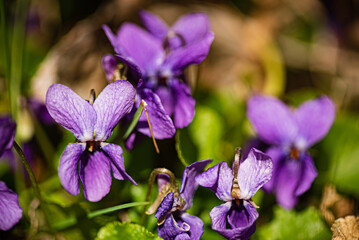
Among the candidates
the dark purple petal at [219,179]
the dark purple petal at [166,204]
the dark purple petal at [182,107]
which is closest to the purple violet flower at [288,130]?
the dark purple petal at [182,107]

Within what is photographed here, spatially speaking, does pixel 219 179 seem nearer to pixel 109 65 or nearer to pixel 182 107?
pixel 182 107

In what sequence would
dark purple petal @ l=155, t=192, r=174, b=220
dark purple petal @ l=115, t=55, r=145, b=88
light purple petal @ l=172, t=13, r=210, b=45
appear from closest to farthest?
dark purple petal @ l=155, t=192, r=174, b=220 → dark purple petal @ l=115, t=55, r=145, b=88 → light purple petal @ l=172, t=13, r=210, b=45

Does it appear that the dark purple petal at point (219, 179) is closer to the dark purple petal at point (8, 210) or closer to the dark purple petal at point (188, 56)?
the dark purple petal at point (188, 56)

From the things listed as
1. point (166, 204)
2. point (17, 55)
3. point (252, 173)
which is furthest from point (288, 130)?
point (17, 55)

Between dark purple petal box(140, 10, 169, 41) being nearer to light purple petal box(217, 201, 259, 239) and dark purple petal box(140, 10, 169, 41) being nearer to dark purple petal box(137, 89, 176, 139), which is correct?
dark purple petal box(137, 89, 176, 139)

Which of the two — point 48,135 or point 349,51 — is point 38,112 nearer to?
point 48,135

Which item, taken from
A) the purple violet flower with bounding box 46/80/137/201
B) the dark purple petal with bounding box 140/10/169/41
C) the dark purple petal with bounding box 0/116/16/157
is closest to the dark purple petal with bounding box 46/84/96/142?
the purple violet flower with bounding box 46/80/137/201

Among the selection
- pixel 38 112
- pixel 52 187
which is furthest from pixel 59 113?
pixel 38 112
